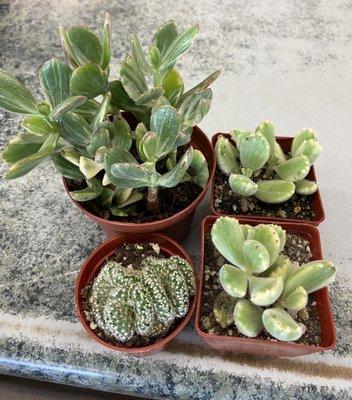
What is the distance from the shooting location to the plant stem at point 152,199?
2.24 ft

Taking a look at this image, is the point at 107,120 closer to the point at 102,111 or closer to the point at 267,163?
the point at 102,111

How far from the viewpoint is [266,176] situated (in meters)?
0.78

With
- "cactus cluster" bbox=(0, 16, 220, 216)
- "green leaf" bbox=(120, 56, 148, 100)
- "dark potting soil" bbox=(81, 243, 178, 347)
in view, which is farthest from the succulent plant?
"green leaf" bbox=(120, 56, 148, 100)

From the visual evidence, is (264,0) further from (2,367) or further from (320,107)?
(2,367)

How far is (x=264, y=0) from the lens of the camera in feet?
3.97

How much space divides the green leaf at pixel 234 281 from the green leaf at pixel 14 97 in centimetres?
32

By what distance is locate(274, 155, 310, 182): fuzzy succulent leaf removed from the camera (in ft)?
2.32

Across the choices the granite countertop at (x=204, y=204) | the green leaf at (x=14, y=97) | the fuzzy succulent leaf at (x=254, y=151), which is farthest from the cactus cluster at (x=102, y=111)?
the granite countertop at (x=204, y=204)

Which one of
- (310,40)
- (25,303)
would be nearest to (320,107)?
(310,40)

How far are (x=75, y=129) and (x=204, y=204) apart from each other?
0.33 meters

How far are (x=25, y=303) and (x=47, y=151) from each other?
0.31 meters

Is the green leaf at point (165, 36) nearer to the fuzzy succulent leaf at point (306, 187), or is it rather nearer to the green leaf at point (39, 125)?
the green leaf at point (39, 125)

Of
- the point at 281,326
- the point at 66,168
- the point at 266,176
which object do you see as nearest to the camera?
the point at 281,326

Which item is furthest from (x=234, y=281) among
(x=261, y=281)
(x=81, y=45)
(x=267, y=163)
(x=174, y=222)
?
(x=81, y=45)
